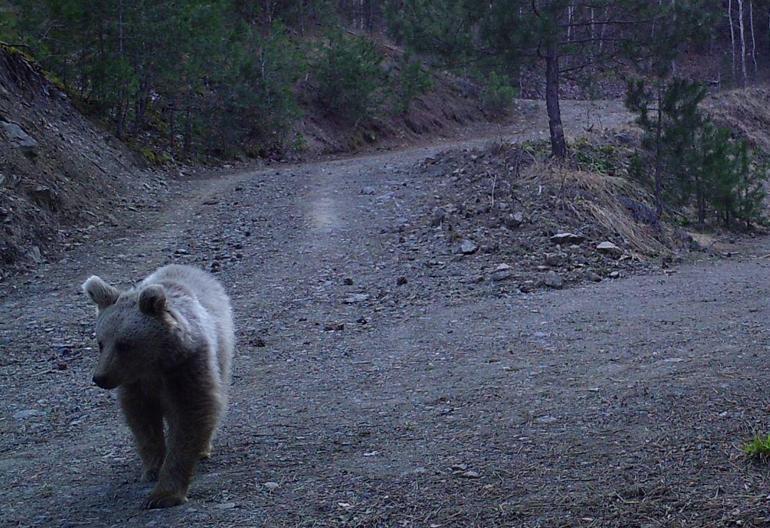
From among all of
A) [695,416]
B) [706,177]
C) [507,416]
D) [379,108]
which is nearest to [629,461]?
[695,416]

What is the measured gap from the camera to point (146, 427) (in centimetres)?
520

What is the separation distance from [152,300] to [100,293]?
19.6 inches

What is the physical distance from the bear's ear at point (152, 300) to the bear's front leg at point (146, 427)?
529 mm

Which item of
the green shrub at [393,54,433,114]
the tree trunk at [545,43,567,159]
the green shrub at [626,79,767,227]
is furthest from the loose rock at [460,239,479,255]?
the green shrub at [393,54,433,114]

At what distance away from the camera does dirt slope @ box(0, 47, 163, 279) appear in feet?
42.4

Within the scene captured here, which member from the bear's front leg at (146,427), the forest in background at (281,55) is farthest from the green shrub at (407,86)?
the bear's front leg at (146,427)

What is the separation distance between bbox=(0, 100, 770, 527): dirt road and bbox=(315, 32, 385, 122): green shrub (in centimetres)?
A: 1802

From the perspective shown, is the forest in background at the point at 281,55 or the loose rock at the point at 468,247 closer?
the loose rock at the point at 468,247

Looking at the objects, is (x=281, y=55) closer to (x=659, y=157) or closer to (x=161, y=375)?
(x=659, y=157)

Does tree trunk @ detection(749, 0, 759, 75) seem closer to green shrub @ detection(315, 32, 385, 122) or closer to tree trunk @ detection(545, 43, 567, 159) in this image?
green shrub @ detection(315, 32, 385, 122)

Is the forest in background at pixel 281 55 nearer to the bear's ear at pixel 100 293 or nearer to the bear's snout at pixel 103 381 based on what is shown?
the bear's ear at pixel 100 293

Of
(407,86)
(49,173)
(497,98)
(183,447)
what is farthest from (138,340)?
(497,98)

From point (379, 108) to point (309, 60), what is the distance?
304 centimetres

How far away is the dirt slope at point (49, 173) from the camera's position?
1291 centimetres
